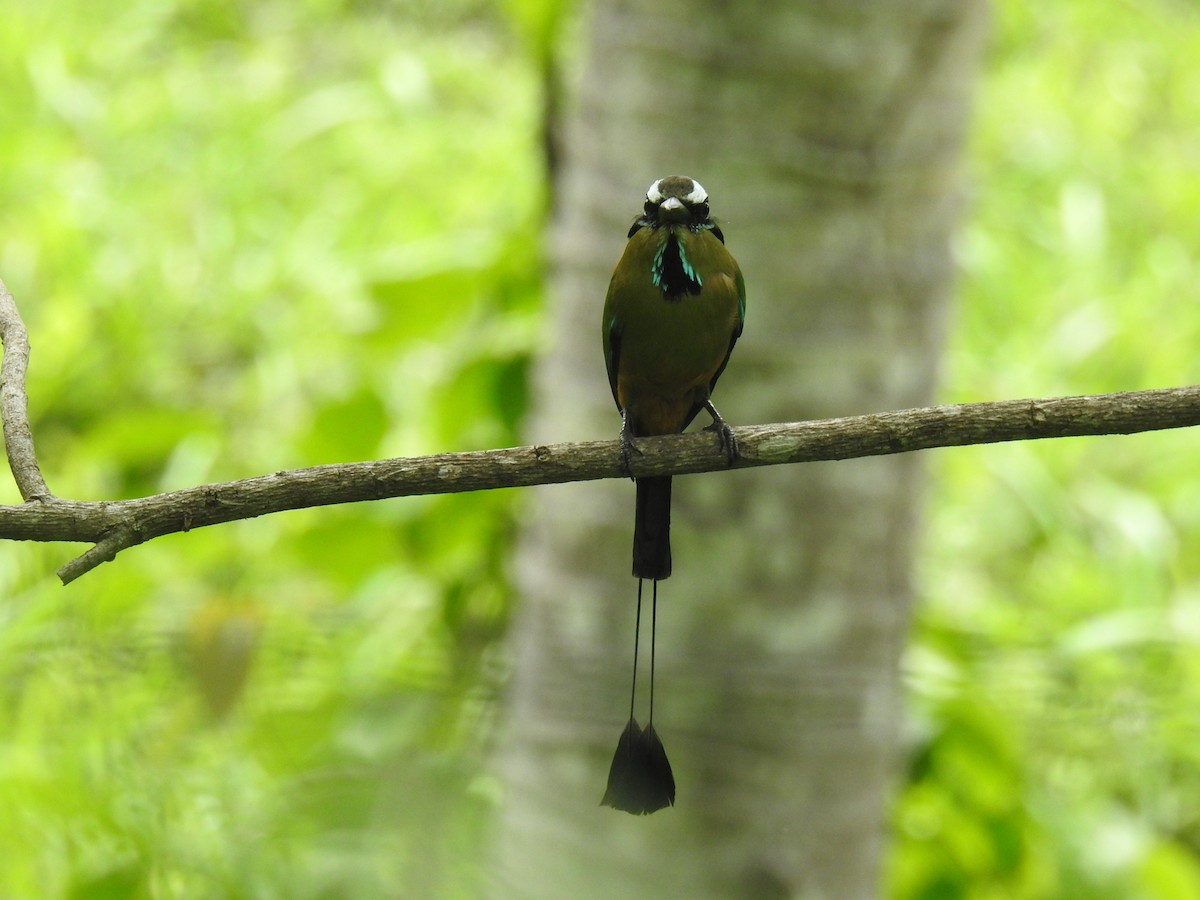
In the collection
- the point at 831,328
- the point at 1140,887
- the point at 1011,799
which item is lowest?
the point at 1140,887

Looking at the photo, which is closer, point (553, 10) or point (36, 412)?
point (553, 10)

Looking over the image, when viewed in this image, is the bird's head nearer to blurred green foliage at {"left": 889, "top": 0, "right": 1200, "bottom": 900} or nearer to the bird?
the bird

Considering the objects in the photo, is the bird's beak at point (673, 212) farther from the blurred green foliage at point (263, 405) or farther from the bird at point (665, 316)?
the blurred green foliage at point (263, 405)

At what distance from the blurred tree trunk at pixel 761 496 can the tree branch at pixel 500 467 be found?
95 cm

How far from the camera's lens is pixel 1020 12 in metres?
4.50

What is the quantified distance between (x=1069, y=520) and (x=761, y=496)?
6.26 feet

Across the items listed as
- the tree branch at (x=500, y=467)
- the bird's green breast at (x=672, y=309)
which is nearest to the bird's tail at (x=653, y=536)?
the bird's green breast at (x=672, y=309)

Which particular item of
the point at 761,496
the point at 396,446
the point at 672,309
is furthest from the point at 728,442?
the point at 396,446

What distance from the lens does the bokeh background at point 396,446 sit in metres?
2.04

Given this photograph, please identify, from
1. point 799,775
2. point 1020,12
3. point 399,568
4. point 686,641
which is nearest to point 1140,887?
point 799,775

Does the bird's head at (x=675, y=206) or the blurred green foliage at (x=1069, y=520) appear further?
the blurred green foliage at (x=1069, y=520)

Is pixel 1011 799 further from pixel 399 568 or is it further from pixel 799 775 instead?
pixel 399 568

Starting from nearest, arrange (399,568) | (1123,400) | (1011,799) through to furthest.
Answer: (1123,400) < (1011,799) < (399,568)

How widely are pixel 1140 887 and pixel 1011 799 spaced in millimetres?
396
